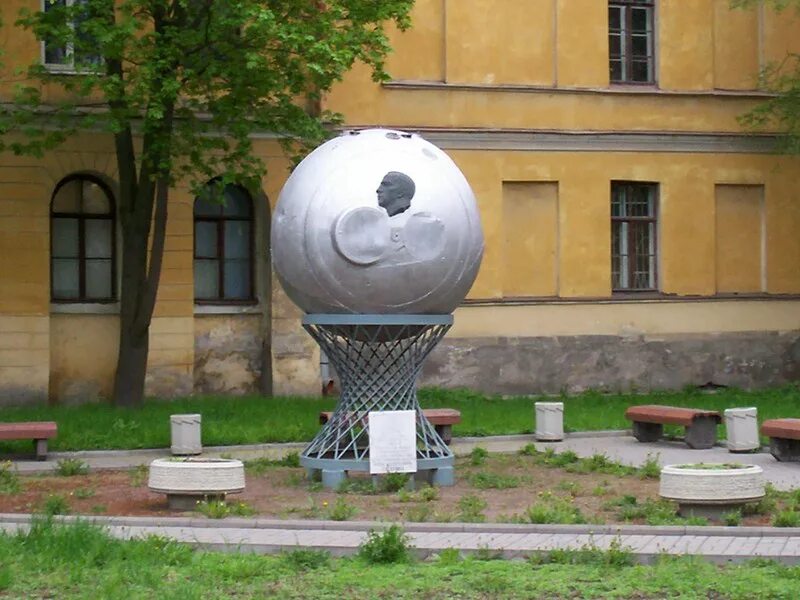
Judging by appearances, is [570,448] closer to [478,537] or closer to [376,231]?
[376,231]

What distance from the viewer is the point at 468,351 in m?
31.5

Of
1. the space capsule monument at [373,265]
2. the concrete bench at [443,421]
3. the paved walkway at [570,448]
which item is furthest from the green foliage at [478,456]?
the space capsule monument at [373,265]

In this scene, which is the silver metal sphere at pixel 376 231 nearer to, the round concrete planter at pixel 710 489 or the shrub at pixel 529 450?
the round concrete planter at pixel 710 489

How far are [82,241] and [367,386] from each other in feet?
43.9

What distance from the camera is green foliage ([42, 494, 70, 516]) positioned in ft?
48.5

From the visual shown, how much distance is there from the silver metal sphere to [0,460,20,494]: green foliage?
346 centimetres

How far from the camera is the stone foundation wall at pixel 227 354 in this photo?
1199 inches

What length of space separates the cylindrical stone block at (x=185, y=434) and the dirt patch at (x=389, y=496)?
193 centimetres

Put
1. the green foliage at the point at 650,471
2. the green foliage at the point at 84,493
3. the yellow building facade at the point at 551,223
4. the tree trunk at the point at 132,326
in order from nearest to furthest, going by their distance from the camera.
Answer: the green foliage at the point at 84,493
the green foliage at the point at 650,471
the tree trunk at the point at 132,326
the yellow building facade at the point at 551,223

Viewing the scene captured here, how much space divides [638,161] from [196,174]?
880cm

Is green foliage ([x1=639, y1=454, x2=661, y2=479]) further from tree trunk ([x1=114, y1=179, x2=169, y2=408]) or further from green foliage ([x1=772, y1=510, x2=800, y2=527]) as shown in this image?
tree trunk ([x1=114, y1=179, x2=169, y2=408])

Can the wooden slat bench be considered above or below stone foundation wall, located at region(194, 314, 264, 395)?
below

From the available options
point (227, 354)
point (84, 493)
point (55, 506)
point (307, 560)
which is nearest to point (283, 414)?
point (227, 354)

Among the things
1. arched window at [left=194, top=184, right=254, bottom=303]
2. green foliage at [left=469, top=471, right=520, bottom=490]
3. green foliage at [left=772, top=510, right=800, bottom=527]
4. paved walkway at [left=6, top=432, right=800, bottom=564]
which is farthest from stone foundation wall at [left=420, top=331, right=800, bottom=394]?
green foliage at [left=772, top=510, right=800, bottom=527]
